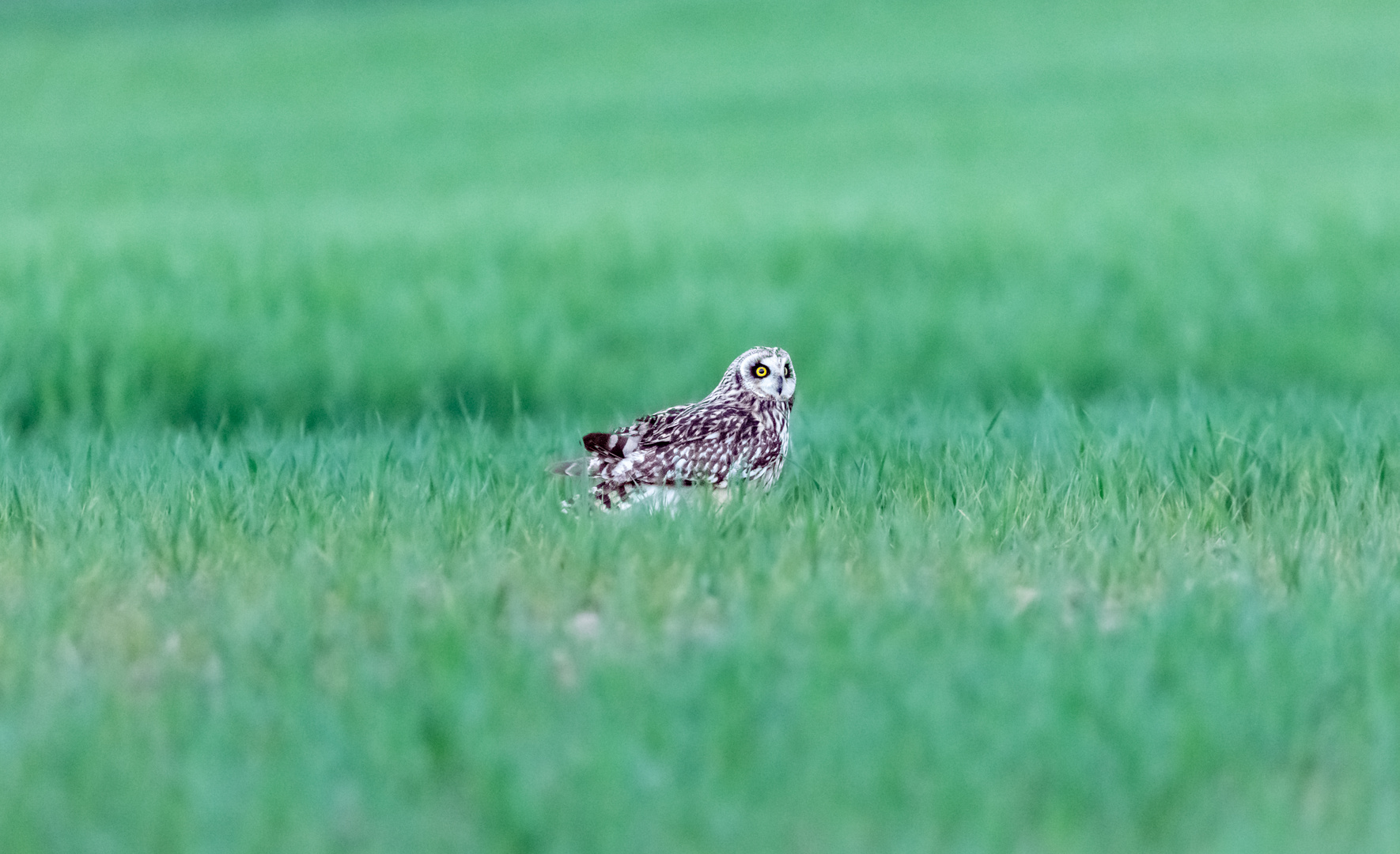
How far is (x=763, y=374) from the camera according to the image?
4.90 m

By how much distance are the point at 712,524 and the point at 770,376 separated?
743 millimetres

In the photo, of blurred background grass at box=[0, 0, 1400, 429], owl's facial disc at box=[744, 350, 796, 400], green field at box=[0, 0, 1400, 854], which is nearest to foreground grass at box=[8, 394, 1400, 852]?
green field at box=[0, 0, 1400, 854]

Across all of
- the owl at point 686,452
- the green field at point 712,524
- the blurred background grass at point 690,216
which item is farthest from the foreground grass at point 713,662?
the blurred background grass at point 690,216

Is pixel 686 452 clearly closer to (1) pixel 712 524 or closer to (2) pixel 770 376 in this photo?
(1) pixel 712 524

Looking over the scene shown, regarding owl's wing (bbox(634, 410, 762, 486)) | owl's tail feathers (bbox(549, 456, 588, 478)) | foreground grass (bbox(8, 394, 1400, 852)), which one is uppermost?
A: owl's wing (bbox(634, 410, 762, 486))

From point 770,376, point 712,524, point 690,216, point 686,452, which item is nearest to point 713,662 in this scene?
point 712,524

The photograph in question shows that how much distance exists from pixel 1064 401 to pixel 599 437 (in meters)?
3.53

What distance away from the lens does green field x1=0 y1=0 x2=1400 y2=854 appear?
2.83m

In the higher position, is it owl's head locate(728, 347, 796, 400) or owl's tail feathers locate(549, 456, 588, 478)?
owl's head locate(728, 347, 796, 400)

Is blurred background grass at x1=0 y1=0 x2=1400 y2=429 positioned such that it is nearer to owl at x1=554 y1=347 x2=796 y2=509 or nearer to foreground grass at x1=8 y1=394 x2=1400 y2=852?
owl at x1=554 y1=347 x2=796 y2=509

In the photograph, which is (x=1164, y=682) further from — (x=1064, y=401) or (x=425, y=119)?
(x=425, y=119)

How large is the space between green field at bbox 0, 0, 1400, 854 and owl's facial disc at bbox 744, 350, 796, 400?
0.32 m

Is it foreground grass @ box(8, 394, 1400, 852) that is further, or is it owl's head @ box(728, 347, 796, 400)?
owl's head @ box(728, 347, 796, 400)

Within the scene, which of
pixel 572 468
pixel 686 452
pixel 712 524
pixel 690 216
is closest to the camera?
pixel 712 524
